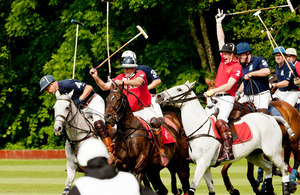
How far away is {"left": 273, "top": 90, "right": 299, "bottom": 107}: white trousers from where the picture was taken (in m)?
12.8

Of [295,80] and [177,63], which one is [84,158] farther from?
[177,63]

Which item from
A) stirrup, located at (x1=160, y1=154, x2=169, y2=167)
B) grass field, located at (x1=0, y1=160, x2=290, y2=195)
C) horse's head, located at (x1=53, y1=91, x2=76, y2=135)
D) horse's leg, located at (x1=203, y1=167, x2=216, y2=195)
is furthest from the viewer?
grass field, located at (x1=0, y1=160, x2=290, y2=195)

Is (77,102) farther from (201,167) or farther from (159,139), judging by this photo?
(201,167)

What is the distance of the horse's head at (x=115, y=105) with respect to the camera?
837 centimetres

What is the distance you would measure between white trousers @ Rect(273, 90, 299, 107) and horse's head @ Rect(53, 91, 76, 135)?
5.41m

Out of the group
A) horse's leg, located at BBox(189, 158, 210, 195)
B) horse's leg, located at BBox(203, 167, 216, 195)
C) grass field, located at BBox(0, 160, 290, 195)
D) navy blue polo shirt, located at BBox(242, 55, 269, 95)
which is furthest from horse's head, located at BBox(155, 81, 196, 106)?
grass field, located at BBox(0, 160, 290, 195)

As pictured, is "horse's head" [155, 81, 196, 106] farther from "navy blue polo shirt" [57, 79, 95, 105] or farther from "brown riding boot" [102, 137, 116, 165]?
"navy blue polo shirt" [57, 79, 95, 105]

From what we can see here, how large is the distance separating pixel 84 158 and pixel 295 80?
346 inches

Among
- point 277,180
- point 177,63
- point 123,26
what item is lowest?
point 277,180

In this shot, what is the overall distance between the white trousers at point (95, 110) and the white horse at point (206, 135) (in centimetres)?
136

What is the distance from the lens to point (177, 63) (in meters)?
22.3

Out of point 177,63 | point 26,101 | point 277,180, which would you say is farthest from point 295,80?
point 26,101

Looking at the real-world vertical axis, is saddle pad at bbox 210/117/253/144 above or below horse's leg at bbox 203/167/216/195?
above

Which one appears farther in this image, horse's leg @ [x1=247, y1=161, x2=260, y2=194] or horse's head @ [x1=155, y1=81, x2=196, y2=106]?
horse's leg @ [x1=247, y1=161, x2=260, y2=194]
